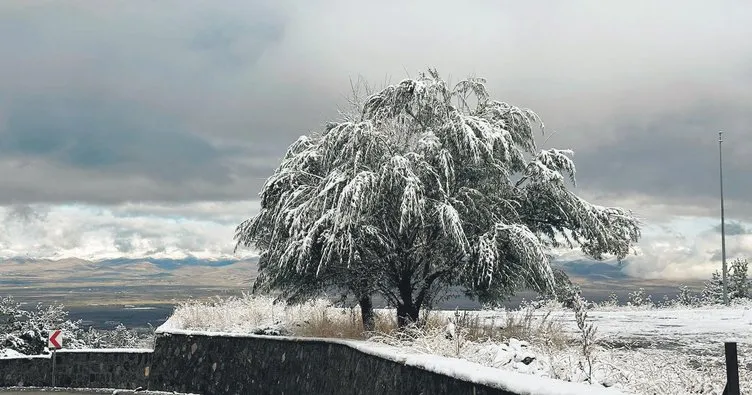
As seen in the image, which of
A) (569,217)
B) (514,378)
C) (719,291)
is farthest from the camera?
(719,291)

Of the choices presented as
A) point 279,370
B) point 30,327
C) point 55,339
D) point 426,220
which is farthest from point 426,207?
point 30,327

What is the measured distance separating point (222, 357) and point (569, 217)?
9.02 metres

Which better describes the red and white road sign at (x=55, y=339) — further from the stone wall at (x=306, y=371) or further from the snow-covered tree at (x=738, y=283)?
the snow-covered tree at (x=738, y=283)

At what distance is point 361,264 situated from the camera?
16.4 m

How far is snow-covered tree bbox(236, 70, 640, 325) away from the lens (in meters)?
15.2

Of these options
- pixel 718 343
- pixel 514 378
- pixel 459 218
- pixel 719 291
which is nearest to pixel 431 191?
pixel 459 218

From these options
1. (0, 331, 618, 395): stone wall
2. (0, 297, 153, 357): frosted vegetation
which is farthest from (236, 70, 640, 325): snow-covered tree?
(0, 297, 153, 357): frosted vegetation

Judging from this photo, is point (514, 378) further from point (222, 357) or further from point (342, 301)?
point (222, 357)

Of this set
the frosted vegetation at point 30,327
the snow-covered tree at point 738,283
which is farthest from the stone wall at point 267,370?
the snow-covered tree at point 738,283

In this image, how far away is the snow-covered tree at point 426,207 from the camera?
15.2 m

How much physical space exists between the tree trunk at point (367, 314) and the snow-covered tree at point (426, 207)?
0.64 m

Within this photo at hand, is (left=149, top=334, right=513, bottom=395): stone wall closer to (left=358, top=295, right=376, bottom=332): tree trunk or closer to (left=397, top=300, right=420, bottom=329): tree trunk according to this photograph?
(left=358, top=295, right=376, bottom=332): tree trunk

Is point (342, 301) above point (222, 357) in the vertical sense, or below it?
above

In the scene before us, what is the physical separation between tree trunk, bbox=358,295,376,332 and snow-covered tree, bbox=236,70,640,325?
0.64 metres
